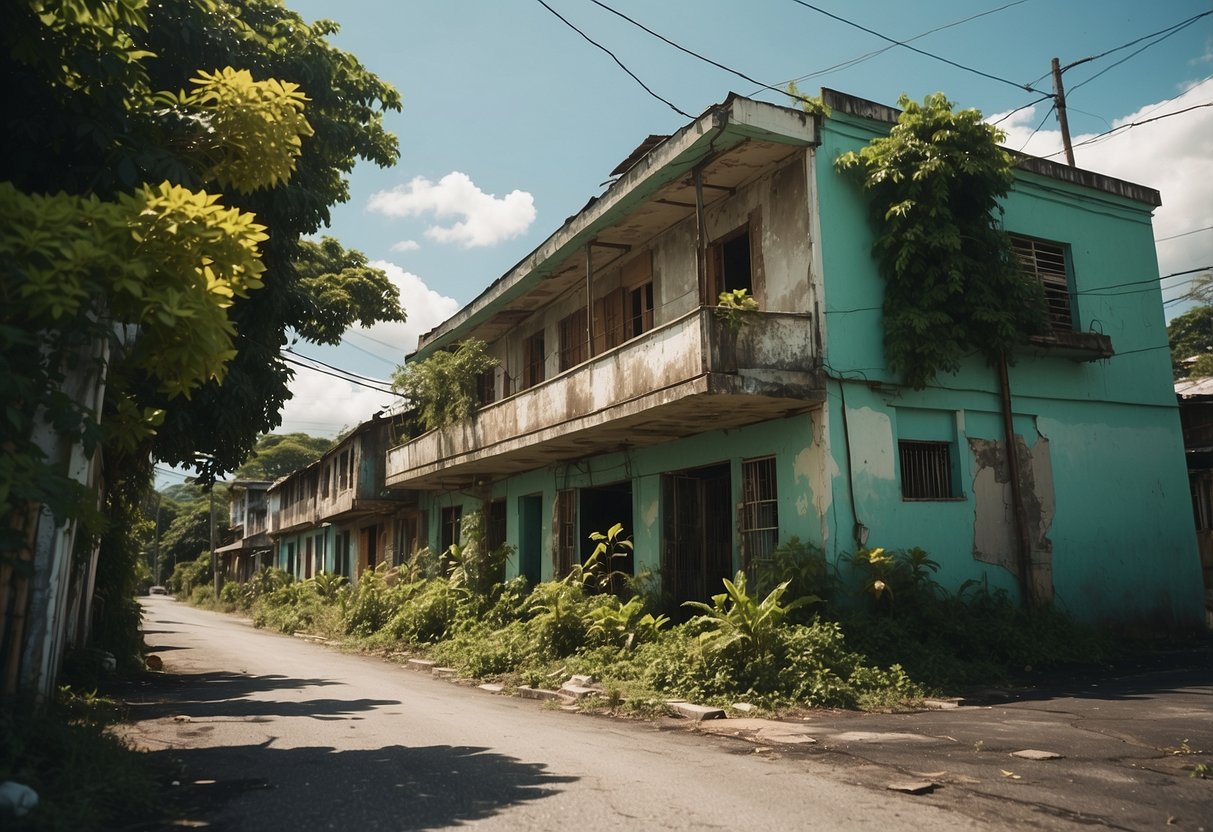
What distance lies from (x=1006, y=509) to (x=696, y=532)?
467 centimetres

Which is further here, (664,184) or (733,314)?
(664,184)

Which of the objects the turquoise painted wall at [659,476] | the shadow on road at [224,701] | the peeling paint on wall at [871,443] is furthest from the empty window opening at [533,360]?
the peeling paint on wall at [871,443]

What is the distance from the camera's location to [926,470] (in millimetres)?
12539

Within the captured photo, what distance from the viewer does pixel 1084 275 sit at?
14.6 meters

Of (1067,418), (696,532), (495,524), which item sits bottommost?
(696,532)

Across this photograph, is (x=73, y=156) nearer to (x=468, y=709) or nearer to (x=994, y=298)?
(x=468, y=709)

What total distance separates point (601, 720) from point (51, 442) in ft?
18.7

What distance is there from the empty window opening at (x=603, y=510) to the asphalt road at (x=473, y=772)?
22.0 feet

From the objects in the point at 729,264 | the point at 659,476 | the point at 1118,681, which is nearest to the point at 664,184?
the point at 729,264

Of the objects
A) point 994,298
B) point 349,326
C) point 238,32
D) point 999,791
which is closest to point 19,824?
point 999,791

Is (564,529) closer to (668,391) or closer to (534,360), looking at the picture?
(534,360)

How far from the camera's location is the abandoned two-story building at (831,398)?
461 inches

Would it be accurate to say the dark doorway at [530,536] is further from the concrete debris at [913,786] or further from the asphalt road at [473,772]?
the concrete debris at [913,786]

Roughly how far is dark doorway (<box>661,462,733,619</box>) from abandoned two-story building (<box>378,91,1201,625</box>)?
0.11ft
